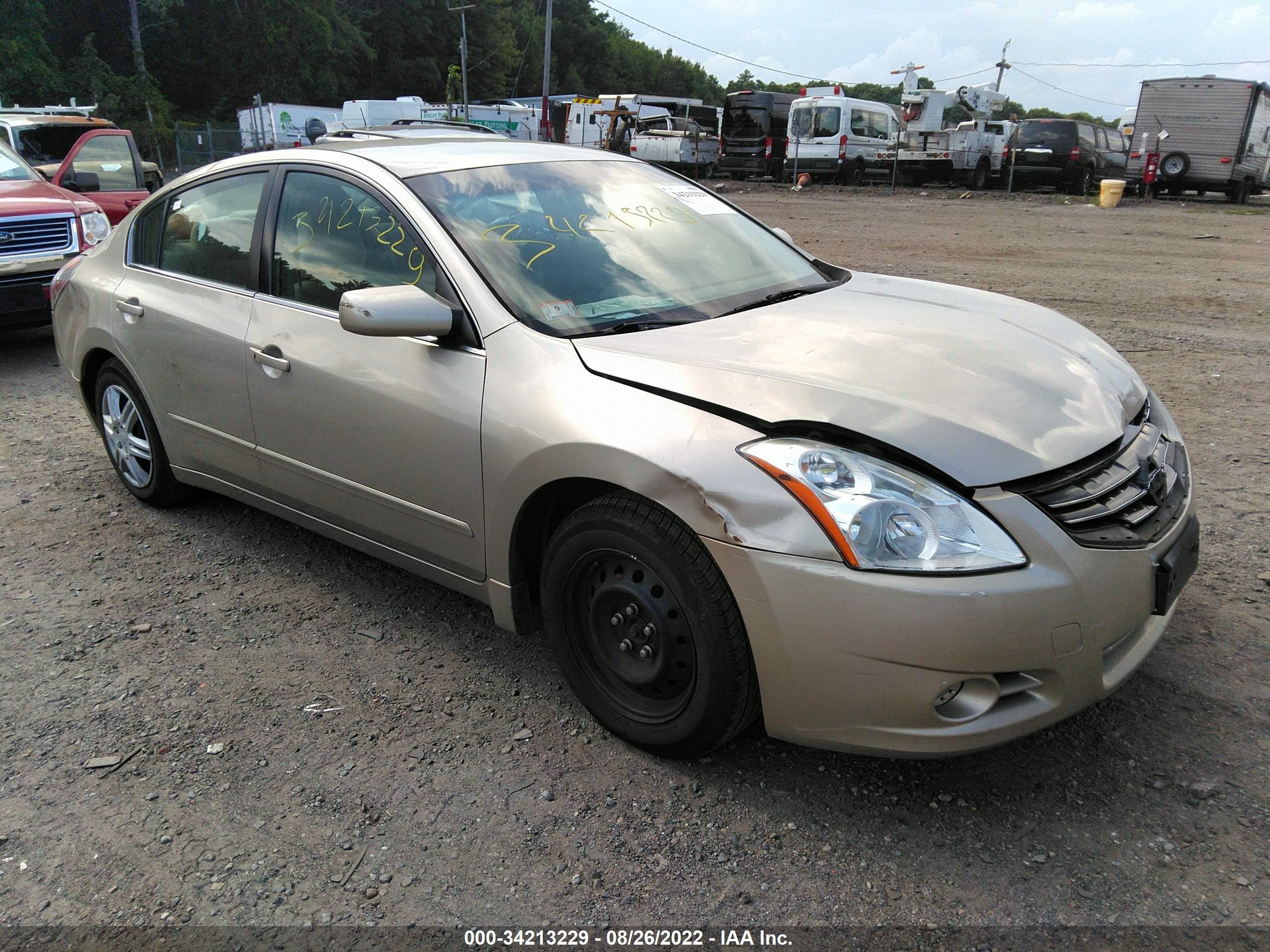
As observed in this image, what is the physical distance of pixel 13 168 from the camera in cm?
830

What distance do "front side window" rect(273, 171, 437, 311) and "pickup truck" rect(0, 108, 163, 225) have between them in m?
8.64

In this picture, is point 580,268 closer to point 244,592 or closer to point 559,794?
point 559,794

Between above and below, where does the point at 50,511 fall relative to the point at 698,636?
below

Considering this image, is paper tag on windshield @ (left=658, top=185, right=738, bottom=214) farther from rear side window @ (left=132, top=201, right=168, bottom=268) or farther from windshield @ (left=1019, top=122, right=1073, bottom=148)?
windshield @ (left=1019, top=122, right=1073, bottom=148)

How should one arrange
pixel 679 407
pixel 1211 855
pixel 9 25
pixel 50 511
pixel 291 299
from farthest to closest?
pixel 9 25 → pixel 50 511 → pixel 291 299 → pixel 679 407 → pixel 1211 855

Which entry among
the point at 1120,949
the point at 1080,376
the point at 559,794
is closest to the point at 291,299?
the point at 559,794

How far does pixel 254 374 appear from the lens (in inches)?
135

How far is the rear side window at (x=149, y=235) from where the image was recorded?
412 cm

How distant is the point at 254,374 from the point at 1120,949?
10.2ft

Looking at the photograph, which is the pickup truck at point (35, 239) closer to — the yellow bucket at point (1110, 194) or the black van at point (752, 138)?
the yellow bucket at point (1110, 194)

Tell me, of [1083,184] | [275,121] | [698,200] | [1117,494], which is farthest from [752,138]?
[1117,494]

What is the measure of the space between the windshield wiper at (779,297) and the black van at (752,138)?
2773cm

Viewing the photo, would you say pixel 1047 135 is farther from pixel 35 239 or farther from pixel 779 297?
pixel 779 297

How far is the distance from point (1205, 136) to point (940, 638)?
86.2 feet
